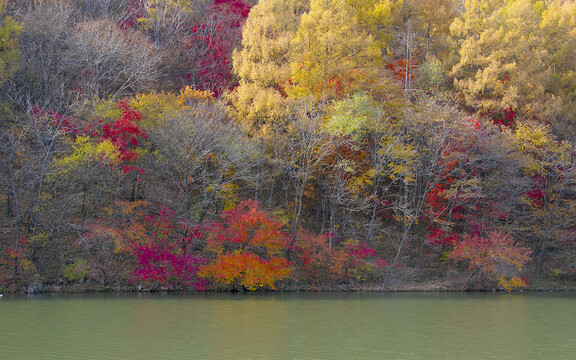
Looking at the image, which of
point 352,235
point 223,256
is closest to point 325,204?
point 352,235

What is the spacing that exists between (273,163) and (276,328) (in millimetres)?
15055

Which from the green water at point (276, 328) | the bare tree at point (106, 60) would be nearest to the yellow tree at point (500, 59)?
the green water at point (276, 328)

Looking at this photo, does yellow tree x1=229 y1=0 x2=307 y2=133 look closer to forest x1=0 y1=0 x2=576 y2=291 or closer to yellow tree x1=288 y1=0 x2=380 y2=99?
forest x1=0 y1=0 x2=576 y2=291

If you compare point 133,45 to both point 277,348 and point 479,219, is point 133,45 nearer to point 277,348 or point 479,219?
point 479,219

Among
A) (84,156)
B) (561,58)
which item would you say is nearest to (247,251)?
(84,156)

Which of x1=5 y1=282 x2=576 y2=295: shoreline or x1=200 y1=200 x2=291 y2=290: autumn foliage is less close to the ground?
x1=200 y1=200 x2=291 y2=290: autumn foliage

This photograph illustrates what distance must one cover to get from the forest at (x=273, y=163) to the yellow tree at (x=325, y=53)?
0.11 metres

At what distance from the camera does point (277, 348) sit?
13.6 metres

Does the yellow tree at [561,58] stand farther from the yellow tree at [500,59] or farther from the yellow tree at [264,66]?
the yellow tree at [264,66]

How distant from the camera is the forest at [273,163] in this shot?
25391mm

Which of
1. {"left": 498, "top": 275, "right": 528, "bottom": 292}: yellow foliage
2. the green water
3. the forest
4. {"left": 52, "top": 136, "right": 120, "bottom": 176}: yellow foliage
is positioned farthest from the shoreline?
{"left": 52, "top": 136, "right": 120, "bottom": 176}: yellow foliage

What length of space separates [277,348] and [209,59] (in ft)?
98.9

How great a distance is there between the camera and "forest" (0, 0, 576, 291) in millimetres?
25391

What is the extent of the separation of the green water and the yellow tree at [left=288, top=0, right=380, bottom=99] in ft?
44.1
